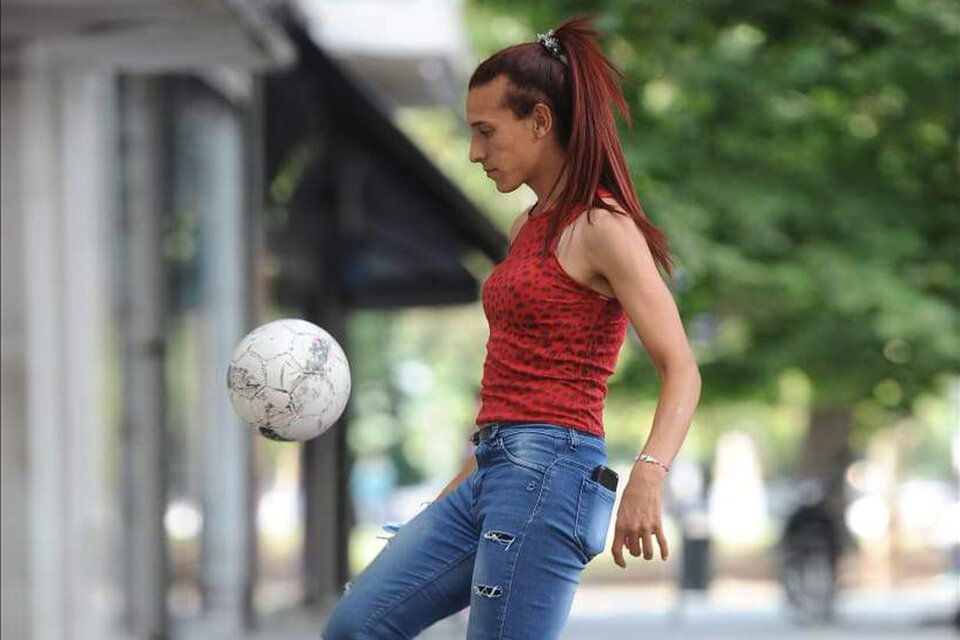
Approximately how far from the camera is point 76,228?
31.4 ft

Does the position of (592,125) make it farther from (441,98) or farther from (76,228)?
(441,98)

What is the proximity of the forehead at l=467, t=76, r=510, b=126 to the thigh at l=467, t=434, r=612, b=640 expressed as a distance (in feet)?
2.15

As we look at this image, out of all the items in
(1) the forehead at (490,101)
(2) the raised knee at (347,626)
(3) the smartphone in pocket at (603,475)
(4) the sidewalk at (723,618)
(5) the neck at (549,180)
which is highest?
(1) the forehead at (490,101)

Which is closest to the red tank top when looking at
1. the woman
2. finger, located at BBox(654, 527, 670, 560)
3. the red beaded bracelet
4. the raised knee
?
the woman

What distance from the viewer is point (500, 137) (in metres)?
4.36

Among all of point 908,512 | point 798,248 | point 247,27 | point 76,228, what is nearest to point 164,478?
point 76,228

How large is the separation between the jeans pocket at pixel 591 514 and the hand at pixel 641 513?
17cm

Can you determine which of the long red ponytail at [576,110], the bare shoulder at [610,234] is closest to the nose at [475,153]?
the long red ponytail at [576,110]

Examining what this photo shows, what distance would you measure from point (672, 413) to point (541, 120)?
2.20 ft

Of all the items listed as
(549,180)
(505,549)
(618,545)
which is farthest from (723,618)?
(618,545)

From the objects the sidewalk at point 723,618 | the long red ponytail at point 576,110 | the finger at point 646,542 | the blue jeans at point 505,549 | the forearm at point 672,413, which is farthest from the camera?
the sidewalk at point 723,618

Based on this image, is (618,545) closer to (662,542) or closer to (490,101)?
(662,542)

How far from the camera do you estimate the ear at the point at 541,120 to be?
4.35 meters

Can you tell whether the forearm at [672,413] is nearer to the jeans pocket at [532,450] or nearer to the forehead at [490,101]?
the jeans pocket at [532,450]
